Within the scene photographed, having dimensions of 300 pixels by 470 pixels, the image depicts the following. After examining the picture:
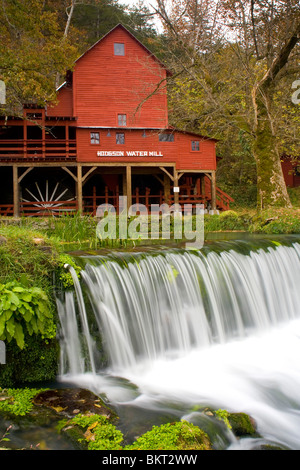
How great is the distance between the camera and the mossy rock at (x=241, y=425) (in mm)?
4098

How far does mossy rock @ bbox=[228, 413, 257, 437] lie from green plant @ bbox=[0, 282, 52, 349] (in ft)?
7.99

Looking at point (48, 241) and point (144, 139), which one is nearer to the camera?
point (48, 241)

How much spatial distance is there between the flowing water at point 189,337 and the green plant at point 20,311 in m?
0.74

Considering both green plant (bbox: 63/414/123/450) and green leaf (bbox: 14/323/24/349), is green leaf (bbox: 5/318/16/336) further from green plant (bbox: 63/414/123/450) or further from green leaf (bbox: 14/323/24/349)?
green plant (bbox: 63/414/123/450)

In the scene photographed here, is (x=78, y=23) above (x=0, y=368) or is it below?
above

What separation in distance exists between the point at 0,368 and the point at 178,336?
9.97ft

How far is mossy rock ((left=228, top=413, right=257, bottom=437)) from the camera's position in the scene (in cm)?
410

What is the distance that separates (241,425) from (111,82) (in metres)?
21.6

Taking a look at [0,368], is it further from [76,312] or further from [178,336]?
[178,336]

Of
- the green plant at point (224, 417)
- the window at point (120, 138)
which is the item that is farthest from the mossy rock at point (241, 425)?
the window at point (120, 138)

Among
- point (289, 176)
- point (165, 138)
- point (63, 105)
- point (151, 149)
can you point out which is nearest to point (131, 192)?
point (151, 149)
